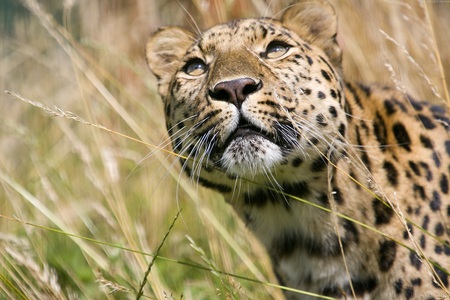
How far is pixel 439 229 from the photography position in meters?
4.14

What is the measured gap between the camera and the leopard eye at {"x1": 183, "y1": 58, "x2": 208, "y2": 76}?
14.9 ft

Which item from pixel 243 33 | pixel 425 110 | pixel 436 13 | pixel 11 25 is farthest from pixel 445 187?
pixel 11 25

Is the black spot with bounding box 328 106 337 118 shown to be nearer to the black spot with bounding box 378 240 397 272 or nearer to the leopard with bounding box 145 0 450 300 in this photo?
the leopard with bounding box 145 0 450 300

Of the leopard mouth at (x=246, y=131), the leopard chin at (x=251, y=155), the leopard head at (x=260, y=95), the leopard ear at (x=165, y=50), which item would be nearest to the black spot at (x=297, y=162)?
the leopard head at (x=260, y=95)

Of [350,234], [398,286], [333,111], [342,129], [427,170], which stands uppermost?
[333,111]

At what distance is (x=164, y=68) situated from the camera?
5.17 m

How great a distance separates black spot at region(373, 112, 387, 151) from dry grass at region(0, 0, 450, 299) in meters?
0.35

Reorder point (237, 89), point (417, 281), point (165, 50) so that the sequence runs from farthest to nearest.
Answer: point (165, 50) → point (417, 281) → point (237, 89)

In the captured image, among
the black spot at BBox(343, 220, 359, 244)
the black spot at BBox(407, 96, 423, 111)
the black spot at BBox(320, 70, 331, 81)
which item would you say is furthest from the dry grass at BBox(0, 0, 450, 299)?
the black spot at BBox(343, 220, 359, 244)

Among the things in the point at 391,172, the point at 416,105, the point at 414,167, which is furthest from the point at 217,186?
the point at 416,105

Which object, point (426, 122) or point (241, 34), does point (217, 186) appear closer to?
point (241, 34)

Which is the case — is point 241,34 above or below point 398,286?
above

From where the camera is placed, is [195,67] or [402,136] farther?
[195,67]

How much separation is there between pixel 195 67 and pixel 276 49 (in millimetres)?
511
